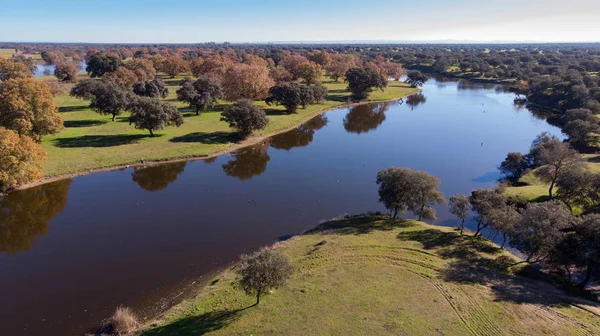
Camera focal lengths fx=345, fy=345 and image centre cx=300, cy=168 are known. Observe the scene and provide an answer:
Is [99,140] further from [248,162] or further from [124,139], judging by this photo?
[248,162]

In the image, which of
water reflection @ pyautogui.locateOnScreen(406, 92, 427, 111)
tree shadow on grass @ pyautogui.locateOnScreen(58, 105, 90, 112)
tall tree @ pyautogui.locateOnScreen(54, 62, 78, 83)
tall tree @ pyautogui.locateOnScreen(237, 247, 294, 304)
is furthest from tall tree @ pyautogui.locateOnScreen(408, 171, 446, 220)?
tall tree @ pyautogui.locateOnScreen(54, 62, 78, 83)

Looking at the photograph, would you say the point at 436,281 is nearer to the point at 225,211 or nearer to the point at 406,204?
the point at 406,204

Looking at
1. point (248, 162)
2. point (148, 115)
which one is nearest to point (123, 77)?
point (148, 115)

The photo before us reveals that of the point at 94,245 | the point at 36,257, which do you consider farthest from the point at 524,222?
the point at 36,257

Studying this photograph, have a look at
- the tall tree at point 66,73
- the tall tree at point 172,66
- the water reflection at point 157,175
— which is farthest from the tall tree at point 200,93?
the tall tree at point 66,73

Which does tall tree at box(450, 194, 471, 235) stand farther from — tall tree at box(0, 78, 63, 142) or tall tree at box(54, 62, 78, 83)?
tall tree at box(54, 62, 78, 83)

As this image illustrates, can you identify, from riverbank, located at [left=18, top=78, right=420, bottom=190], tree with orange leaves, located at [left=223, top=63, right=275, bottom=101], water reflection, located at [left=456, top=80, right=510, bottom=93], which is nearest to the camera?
riverbank, located at [left=18, top=78, right=420, bottom=190]
